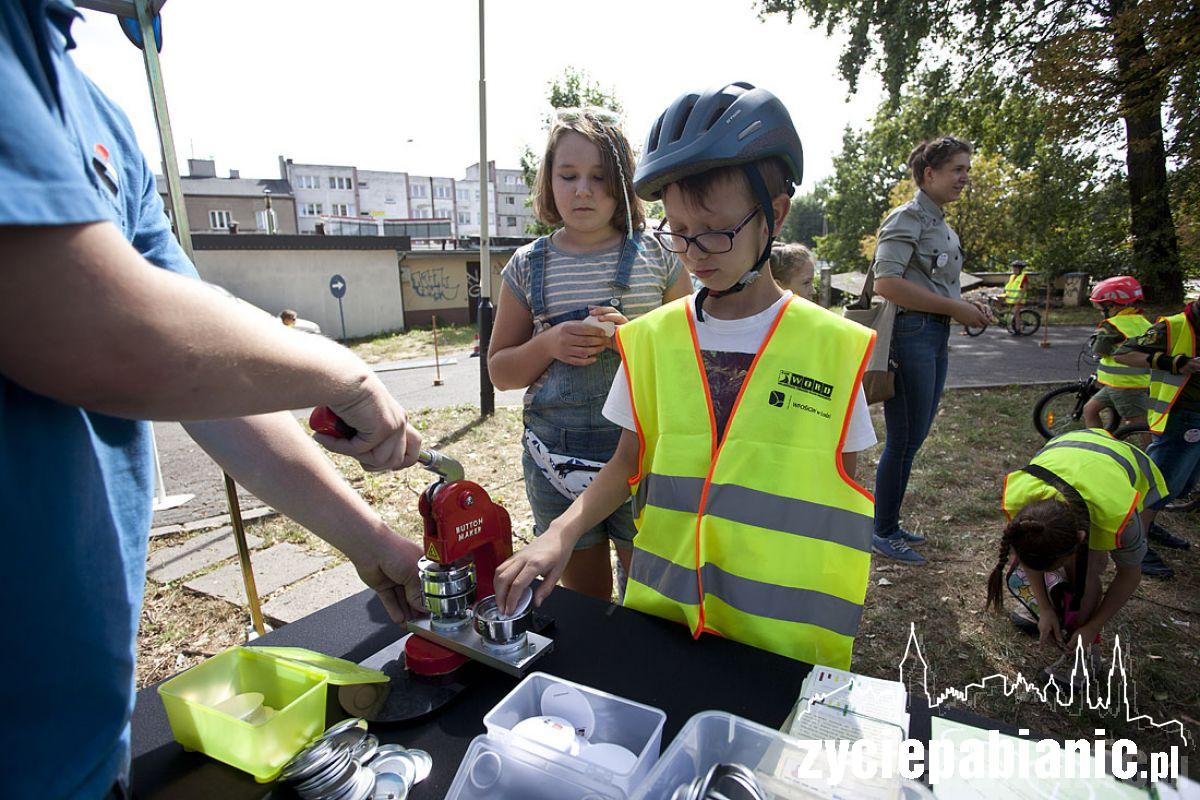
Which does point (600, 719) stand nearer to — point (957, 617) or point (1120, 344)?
point (957, 617)

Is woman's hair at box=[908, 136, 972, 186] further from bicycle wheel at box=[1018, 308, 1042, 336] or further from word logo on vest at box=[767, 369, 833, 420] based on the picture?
bicycle wheel at box=[1018, 308, 1042, 336]

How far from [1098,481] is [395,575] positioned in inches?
114

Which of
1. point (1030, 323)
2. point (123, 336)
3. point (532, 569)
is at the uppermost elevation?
point (123, 336)

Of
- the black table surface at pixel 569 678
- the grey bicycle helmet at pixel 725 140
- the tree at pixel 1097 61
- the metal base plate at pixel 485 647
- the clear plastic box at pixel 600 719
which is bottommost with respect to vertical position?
the black table surface at pixel 569 678

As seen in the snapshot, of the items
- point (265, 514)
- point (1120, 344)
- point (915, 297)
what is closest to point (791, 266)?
point (915, 297)

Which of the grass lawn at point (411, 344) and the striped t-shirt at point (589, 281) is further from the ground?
the striped t-shirt at point (589, 281)

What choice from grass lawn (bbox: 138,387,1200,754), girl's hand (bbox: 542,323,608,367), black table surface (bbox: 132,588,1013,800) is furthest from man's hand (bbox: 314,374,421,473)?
grass lawn (bbox: 138,387,1200,754)

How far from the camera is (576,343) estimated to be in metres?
2.12

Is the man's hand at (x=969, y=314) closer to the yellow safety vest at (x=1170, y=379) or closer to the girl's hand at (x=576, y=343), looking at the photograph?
the yellow safety vest at (x=1170, y=379)

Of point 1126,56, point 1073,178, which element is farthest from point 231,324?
point 1073,178

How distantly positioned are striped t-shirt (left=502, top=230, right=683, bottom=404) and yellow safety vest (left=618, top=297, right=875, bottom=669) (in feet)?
2.49

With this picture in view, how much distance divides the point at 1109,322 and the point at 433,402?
8.60m

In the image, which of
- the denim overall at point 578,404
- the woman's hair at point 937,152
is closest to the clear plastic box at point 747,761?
the denim overall at point 578,404

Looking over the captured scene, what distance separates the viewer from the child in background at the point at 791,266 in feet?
12.4
